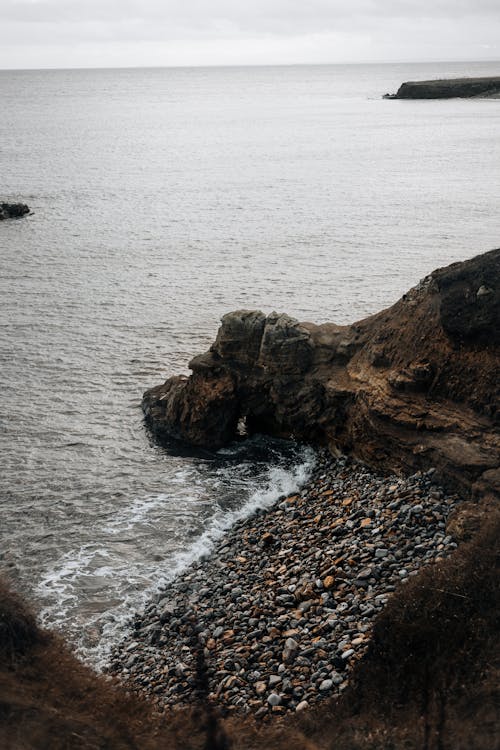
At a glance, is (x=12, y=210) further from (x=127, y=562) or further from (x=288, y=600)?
(x=288, y=600)

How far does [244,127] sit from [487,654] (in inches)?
6281

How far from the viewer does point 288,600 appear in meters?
17.8

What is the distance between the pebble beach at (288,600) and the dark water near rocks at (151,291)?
4.60 ft

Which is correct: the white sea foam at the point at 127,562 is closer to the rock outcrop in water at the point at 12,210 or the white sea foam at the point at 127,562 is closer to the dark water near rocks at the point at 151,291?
the dark water near rocks at the point at 151,291

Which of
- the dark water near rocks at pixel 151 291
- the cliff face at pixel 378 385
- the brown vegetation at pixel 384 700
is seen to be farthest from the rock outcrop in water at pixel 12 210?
the brown vegetation at pixel 384 700

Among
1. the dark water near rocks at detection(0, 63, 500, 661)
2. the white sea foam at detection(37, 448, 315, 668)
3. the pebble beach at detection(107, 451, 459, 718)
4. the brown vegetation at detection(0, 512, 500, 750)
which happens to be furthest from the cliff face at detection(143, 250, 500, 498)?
the brown vegetation at detection(0, 512, 500, 750)

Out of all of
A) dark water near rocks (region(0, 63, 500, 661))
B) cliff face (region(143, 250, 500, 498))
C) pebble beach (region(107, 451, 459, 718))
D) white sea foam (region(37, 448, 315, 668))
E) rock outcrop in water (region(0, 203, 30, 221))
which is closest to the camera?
pebble beach (region(107, 451, 459, 718))

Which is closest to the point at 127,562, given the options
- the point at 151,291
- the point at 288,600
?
the point at 288,600

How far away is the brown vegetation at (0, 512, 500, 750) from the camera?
13258 millimetres

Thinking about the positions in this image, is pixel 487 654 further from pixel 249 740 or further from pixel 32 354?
pixel 32 354

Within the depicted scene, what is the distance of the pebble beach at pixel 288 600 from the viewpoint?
15.4 metres

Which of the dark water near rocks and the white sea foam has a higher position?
the dark water near rocks

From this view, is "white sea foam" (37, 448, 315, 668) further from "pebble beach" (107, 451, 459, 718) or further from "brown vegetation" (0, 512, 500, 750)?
"brown vegetation" (0, 512, 500, 750)

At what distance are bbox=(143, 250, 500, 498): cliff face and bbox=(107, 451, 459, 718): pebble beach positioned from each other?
149 centimetres
